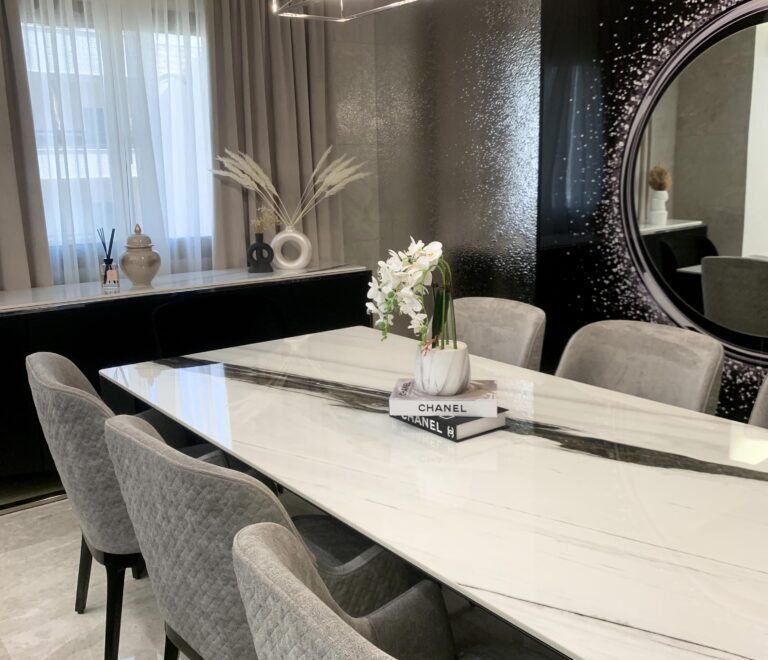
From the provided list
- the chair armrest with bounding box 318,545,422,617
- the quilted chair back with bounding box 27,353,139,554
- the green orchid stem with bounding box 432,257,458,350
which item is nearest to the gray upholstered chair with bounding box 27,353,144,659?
the quilted chair back with bounding box 27,353,139,554

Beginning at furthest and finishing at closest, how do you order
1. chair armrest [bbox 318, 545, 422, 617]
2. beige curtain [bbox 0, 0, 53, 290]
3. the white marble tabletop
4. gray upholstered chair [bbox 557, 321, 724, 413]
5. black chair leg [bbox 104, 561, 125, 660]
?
1. beige curtain [bbox 0, 0, 53, 290]
2. gray upholstered chair [bbox 557, 321, 724, 413]
3. black chair leg [bbox 104, 561, 125, 660]
4. chair armrest [bbox 318, 545, 422, 617]
5. the white marble tabletop

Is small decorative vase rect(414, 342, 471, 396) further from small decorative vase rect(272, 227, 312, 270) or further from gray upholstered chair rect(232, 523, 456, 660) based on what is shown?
small decorative vase rect(272, 227, 312, 270)

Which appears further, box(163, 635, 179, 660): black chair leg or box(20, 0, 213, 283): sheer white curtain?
box(20, 0, 213, 283): sheer white curtain

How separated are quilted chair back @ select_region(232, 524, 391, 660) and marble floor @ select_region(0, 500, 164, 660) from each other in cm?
133

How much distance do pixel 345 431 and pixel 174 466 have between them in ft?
1.87

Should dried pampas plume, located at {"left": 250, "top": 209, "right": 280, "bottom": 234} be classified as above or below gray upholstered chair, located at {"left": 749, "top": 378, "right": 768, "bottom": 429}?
above

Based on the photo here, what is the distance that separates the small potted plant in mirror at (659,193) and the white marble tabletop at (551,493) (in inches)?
48.9

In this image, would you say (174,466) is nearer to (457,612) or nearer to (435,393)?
(435,393)

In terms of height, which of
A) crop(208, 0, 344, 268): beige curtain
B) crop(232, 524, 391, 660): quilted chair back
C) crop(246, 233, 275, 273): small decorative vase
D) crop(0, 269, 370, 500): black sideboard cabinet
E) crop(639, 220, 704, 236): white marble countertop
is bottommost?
crop(0, 269, 370, 500): black sideboard cabinet

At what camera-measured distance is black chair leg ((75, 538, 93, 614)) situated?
2129 millimetres

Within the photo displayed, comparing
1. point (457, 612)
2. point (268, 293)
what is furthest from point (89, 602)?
point (268, 293)

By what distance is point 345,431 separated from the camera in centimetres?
168

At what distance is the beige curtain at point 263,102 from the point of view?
3699mm

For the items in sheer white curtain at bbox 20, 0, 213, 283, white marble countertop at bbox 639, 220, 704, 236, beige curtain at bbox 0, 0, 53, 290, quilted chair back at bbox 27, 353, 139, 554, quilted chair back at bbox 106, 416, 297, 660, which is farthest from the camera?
sheer white curtain at bbox 20, 0, 213, 283
